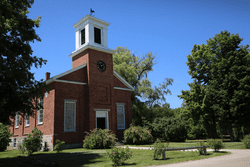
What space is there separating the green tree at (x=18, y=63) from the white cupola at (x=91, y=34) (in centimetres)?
987

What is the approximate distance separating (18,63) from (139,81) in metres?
25.9

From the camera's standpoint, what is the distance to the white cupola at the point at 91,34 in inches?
885

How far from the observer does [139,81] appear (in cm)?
3519

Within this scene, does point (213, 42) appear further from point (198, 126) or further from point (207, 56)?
point (198, 126)

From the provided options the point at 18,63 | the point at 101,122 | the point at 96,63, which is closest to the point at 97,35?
the point at 96,63

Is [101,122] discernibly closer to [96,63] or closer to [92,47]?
[96,63]

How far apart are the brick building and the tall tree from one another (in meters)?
7.21

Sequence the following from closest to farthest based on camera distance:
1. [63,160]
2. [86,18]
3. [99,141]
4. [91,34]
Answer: [63,160] < [99,141] < [91,34] < [86,18]

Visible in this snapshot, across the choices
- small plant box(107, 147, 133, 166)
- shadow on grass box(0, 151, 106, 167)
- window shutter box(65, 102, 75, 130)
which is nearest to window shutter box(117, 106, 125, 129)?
window shutter box(65, 102, 75, 130)

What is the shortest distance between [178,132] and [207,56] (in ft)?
35.8

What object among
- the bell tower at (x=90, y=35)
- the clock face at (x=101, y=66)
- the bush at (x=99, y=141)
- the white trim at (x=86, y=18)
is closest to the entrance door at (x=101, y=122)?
the bush at (x=99, y=141)

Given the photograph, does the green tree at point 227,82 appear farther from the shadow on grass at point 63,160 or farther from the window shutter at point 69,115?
the shadow on grass at point 63,160

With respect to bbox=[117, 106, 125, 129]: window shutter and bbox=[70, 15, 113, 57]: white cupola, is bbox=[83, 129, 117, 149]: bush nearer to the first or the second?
bbox=[117, 106, 125, 129]: window shutter

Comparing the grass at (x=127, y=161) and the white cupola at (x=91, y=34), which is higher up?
the white cupola at (x=91, y=34)
